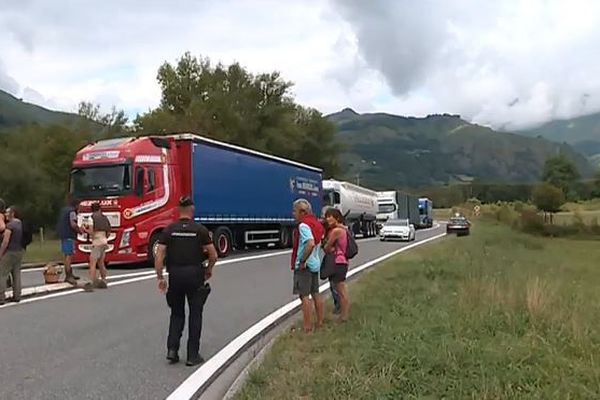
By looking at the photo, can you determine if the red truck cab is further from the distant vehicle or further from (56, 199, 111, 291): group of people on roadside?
the distant vehicle

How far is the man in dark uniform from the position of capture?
26.5 feet

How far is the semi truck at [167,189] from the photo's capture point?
70.7 ft

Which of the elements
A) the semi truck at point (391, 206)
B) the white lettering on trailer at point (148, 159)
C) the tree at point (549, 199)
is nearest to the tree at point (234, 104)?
the semi truck at point (391, 206)

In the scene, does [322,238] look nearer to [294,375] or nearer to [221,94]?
[294,375]

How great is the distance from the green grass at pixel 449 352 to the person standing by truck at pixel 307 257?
425 mm

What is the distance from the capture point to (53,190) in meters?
53.2

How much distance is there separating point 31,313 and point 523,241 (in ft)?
117

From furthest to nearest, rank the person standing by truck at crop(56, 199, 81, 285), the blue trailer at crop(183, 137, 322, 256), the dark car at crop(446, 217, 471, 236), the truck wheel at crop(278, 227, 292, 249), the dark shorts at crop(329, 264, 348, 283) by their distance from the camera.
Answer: the dark car at crop(446, 217, 471, 236) → the truck wheel at crop(278, 227, 292, 249) → the blue trailer at crop(183, 137, 322, 256) → the person standing by truck at crop(56, 199, 81, 285) → the dark shorts at crop(329, 264, 348, 283)

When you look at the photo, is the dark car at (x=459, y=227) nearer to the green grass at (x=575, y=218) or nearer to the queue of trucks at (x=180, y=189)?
the green grass at (x=575, y=218)

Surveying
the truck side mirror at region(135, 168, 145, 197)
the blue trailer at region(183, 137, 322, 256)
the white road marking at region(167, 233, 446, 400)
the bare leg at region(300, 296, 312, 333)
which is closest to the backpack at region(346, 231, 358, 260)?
the bare leg at region(300, 296, 312, 333)

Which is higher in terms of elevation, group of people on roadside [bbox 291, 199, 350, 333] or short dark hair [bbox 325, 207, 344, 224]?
short dark hair [bbox 325, 207, 344, 224]

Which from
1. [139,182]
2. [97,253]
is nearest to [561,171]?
[139,182]

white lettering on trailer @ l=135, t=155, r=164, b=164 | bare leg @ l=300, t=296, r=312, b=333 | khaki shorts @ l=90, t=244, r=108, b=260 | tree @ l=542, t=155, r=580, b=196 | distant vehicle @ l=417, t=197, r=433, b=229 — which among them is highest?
tree @ l=542, t=155, r=580, b=196

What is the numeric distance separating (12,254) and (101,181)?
28.9 feet
